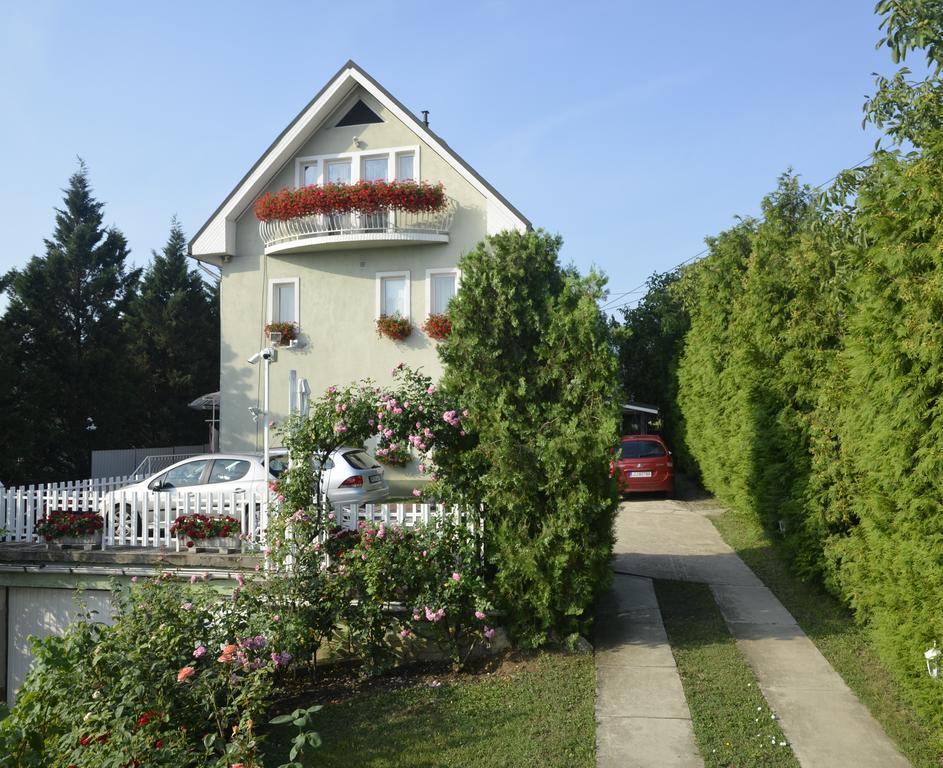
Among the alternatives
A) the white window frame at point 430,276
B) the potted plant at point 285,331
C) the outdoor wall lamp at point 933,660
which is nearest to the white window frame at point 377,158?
the white window frame at point 430,276

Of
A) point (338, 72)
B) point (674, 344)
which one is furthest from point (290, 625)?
point (674, 344)

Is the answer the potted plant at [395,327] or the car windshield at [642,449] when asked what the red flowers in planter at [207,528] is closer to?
the potted plant at [395,327]

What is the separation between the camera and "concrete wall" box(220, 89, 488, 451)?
19484 millimetres

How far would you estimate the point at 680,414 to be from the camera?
78.1 feet

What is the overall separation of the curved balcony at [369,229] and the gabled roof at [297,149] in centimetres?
116

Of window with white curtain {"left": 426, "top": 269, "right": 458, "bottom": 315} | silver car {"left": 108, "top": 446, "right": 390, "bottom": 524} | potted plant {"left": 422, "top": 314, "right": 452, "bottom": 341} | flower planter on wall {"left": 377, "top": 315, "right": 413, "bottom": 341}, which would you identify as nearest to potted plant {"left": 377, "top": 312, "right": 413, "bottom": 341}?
flower planter on wall {"left": 377, "top": 315, "right": 413, "bottom": 341}

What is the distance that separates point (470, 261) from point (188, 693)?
4946mm

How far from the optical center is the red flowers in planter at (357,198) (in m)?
18.6

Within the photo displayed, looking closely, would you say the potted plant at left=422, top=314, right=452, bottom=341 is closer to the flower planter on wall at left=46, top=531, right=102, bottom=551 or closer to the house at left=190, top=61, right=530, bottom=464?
the house at left=190, top=61, right=530, bottom=464

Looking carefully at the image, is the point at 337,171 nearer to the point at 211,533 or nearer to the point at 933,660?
the point at 211,533

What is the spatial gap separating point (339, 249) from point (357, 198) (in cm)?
167

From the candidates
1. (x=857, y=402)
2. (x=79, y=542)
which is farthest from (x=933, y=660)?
(x=79, y=542)

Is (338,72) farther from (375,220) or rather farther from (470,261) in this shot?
(470,261)

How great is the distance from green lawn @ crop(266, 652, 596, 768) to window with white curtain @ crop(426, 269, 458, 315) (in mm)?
12658
